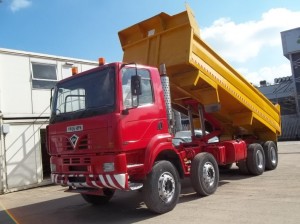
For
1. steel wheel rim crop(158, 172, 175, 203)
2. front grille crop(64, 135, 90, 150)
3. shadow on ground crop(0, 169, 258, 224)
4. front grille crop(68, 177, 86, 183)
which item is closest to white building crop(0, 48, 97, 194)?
shadow on ground crop(0, 169, 258, 224)

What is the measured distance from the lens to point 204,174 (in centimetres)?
857

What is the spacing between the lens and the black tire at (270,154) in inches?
478

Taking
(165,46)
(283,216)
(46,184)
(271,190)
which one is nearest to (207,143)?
(271,190)

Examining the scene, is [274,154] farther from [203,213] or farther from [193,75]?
[203,213]

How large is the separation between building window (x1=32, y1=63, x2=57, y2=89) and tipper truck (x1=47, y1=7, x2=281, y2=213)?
18.2ft

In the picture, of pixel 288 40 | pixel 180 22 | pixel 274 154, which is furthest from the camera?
pixel 288 40

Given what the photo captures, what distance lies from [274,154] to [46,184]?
817 cm

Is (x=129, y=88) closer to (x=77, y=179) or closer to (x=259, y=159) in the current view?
(x=77, y=179)

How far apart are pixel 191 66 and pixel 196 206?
3.05 meters

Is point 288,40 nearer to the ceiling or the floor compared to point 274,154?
nearer to the ceiling

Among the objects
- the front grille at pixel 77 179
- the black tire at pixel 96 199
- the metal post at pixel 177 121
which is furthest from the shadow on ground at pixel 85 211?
the metal post at pixel 177 121

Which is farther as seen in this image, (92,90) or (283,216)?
(92,90)

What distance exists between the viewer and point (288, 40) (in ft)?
110

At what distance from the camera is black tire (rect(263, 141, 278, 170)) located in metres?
12.1
